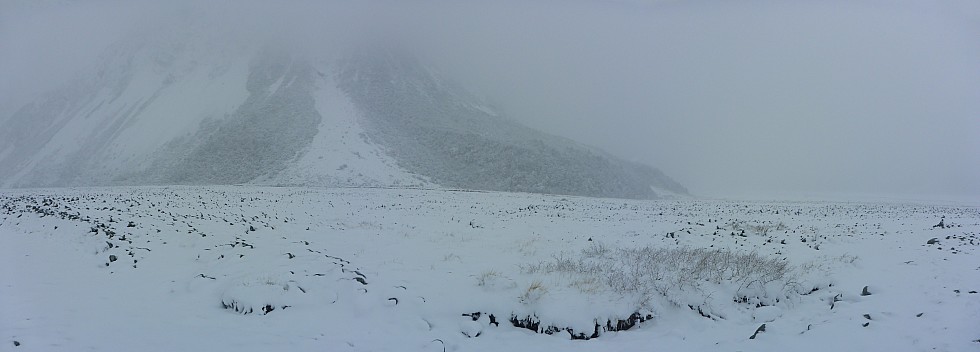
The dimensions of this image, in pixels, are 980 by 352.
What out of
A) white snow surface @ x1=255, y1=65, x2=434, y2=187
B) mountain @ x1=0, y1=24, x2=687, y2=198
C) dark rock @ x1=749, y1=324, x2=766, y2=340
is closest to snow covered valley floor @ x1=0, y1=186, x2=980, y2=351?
dark rock @ x1=749, y1=324, x2=766, y2=340

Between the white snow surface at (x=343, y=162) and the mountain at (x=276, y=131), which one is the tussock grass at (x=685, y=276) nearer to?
the white snow surface at (x=343, y=162)

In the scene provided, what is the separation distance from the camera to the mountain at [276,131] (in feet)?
202

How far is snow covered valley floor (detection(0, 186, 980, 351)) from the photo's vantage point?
8.37 m

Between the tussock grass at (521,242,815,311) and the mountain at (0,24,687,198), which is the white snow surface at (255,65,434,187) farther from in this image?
the tussock grass at (521,242,815,311)

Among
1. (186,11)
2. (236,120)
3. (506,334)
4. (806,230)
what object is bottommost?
(506,334)

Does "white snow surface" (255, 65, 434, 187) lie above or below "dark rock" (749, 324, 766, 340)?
above

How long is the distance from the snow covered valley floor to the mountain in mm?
39867

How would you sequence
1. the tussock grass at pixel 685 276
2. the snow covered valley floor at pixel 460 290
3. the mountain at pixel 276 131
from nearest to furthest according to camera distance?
the snow covered valley floor at pixel 460 290, the tussock grass at pixel 685 276, the mountain at pixel 276 131

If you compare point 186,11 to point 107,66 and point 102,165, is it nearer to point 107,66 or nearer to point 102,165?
point 107,66

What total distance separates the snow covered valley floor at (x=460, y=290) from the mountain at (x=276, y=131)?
3987cm

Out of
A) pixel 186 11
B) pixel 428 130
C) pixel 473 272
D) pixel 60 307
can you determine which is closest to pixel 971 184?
pixel 428 130

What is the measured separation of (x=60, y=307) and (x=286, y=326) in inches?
177

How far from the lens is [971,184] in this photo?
120m

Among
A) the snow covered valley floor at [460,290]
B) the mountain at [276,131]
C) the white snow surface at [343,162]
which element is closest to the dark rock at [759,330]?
the snow covered valley floor at [460,290]
